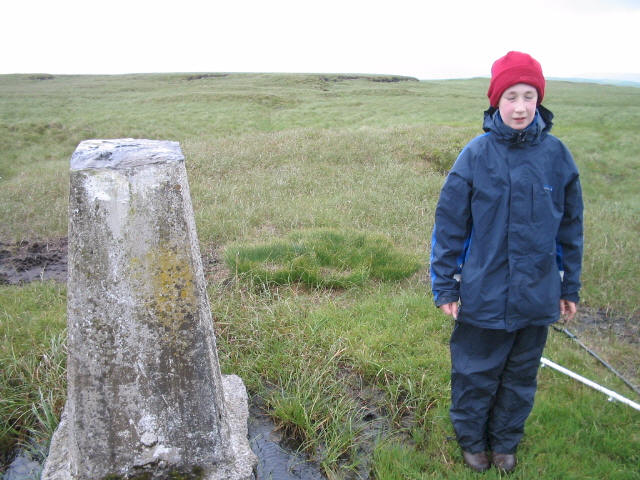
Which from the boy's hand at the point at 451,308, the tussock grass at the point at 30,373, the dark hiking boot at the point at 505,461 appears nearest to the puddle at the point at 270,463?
the tussock grass at the point at 30,373

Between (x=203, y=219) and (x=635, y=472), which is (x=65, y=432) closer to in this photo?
(x=635, y=472)

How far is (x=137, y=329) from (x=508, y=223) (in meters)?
2.00

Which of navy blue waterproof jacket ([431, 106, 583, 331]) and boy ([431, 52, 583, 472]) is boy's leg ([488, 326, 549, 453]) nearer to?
boy ([431, 52, 583, 472])

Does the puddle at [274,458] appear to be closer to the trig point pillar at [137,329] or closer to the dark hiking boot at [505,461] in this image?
the trig point pillar at [137,329]

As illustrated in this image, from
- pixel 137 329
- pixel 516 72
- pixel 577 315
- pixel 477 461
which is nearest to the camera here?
pixel 137 329

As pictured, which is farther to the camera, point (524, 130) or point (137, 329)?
point (524, 130)

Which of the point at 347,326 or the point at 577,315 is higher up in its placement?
the point at 347,326

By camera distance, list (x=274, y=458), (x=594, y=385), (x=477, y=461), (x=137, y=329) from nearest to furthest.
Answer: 1. (x=137, y=329)
2. (x=477, y=461)
3. (x=274, y=458)
4. (x=594, y=385)

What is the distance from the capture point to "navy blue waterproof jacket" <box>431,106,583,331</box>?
2506 millimetres

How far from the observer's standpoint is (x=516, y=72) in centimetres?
245

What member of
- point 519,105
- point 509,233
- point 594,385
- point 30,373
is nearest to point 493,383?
point 509,233

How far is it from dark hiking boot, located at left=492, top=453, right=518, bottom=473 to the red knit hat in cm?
220

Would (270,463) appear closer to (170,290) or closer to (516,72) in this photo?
(170,290)

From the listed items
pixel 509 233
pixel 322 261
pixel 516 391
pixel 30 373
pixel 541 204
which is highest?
pixel 541 204
